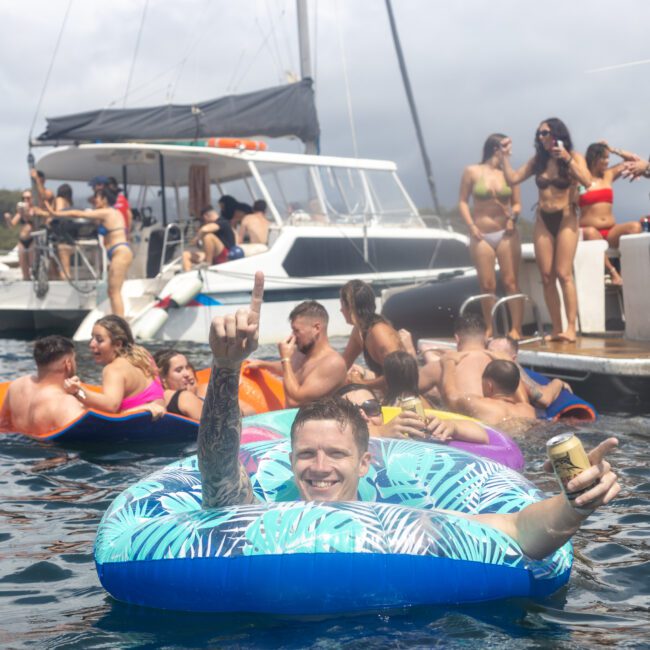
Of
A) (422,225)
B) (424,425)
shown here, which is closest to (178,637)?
(424,425)

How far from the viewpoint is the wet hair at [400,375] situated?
6.62 metres

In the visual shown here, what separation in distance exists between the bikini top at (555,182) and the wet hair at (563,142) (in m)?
0.04

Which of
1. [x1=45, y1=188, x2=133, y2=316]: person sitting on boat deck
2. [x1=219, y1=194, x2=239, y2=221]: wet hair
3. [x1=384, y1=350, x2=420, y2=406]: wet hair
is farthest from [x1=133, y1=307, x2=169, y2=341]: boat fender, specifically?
[x1=384, y1=350, x2=420, y2=406]: wet hair

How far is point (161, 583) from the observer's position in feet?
12.2

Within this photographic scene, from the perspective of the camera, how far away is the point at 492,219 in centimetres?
952

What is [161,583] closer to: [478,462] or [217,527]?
[217,527]

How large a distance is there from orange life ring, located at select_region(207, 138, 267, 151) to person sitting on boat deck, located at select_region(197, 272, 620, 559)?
12.3 metres

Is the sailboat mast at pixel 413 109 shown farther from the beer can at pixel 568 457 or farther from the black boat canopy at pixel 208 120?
the beer can at pixel 568 457

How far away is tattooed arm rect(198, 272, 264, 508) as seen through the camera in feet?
10.3

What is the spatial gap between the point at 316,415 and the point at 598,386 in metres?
4.79

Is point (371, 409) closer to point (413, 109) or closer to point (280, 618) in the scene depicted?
point (280, 618)

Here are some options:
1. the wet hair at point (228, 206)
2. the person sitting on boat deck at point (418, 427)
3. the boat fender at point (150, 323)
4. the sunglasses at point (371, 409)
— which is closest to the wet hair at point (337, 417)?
the person sitting on boat deck at point (418, 427)

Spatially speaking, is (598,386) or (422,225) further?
(422,225)

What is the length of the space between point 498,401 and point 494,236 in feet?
9.18
